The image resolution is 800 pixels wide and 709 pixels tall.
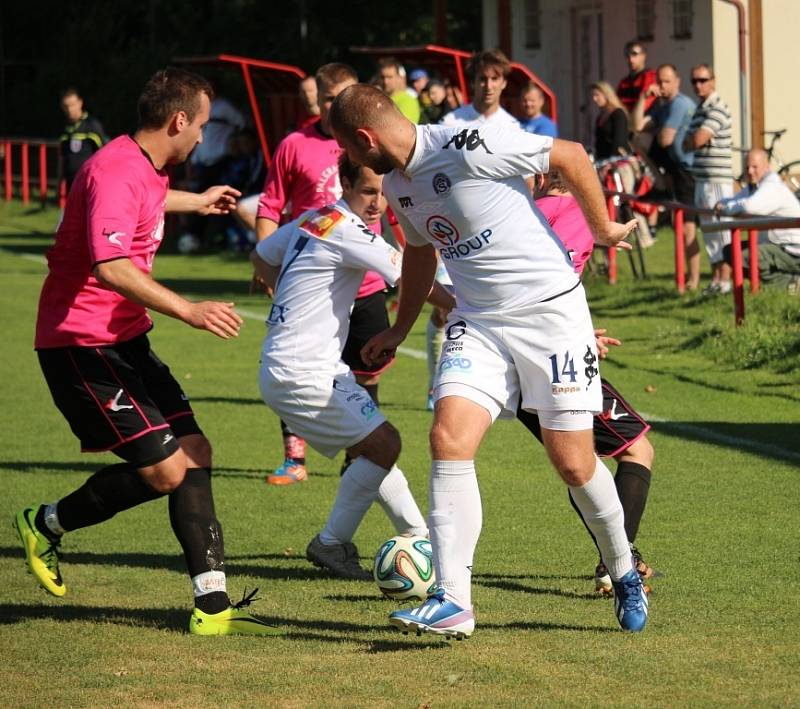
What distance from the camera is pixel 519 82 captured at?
1917 centimetres

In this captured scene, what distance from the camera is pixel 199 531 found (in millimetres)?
5840

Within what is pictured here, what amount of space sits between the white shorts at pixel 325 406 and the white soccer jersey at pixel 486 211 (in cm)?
126

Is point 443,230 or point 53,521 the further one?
point 53,521

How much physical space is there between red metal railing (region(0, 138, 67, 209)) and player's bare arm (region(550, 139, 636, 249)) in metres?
21.9

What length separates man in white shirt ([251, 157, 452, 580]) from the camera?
659cm

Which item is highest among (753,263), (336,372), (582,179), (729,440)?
(582,179)

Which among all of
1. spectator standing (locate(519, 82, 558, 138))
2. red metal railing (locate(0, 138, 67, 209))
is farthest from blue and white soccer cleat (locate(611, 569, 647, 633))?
red metal railing (locate(0, 138, 67, 209))

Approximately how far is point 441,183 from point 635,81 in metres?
14.7

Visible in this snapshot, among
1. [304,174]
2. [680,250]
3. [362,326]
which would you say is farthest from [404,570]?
[680,250]

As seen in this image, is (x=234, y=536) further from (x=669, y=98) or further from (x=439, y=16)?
(x=439, y=16)

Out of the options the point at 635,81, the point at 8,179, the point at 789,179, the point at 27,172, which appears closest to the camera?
the point at 789,179

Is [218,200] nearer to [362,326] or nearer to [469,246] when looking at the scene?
[469,246]

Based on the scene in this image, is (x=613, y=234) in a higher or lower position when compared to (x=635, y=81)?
lower

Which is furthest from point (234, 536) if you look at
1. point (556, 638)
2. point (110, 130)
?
point (110, 130)
